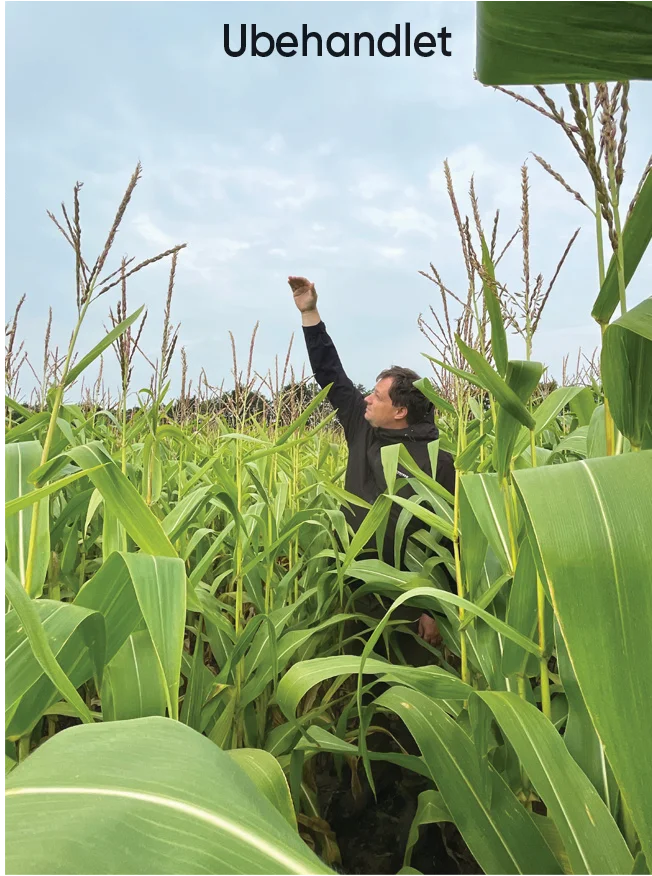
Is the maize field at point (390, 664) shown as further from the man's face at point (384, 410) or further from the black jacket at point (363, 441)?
the man's face at point (384, 410)

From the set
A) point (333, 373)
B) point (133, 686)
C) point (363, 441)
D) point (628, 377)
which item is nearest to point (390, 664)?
point (133, 686)

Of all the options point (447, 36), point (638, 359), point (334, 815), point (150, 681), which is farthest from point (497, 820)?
point (447, 36)

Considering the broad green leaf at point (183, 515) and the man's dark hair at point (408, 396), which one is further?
the man's dark hair at point (408, 396)

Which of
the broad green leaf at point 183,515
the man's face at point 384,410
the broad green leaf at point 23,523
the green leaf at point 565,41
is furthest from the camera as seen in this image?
the man's face at point 384,410

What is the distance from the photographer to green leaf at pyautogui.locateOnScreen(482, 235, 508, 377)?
2.80 ft

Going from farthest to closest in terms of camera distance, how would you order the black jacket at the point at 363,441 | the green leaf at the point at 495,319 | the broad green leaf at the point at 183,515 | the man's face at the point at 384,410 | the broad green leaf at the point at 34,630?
the man's face at the point at 384,410
the black jacket at the point at 363,441
the broad green leaf at the point at 183,515
the green leaf at the point at 495,319
the broad green leaf at the point at 34,630

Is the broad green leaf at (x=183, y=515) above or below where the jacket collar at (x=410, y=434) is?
below

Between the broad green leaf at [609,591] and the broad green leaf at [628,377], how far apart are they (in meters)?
0.16

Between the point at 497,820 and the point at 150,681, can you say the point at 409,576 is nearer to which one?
the point at 497,820

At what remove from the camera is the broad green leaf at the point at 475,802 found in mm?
860

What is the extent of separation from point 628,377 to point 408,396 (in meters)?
2.10

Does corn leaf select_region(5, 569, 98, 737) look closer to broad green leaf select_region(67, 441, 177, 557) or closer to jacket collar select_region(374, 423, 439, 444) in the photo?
broad green leaf select_region(67, 441, 177, 557)

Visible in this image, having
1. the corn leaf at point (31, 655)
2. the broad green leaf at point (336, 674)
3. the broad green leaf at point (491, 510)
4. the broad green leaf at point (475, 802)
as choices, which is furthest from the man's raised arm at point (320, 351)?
the corn leaf at point (31, 655)

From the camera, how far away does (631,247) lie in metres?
0.70
